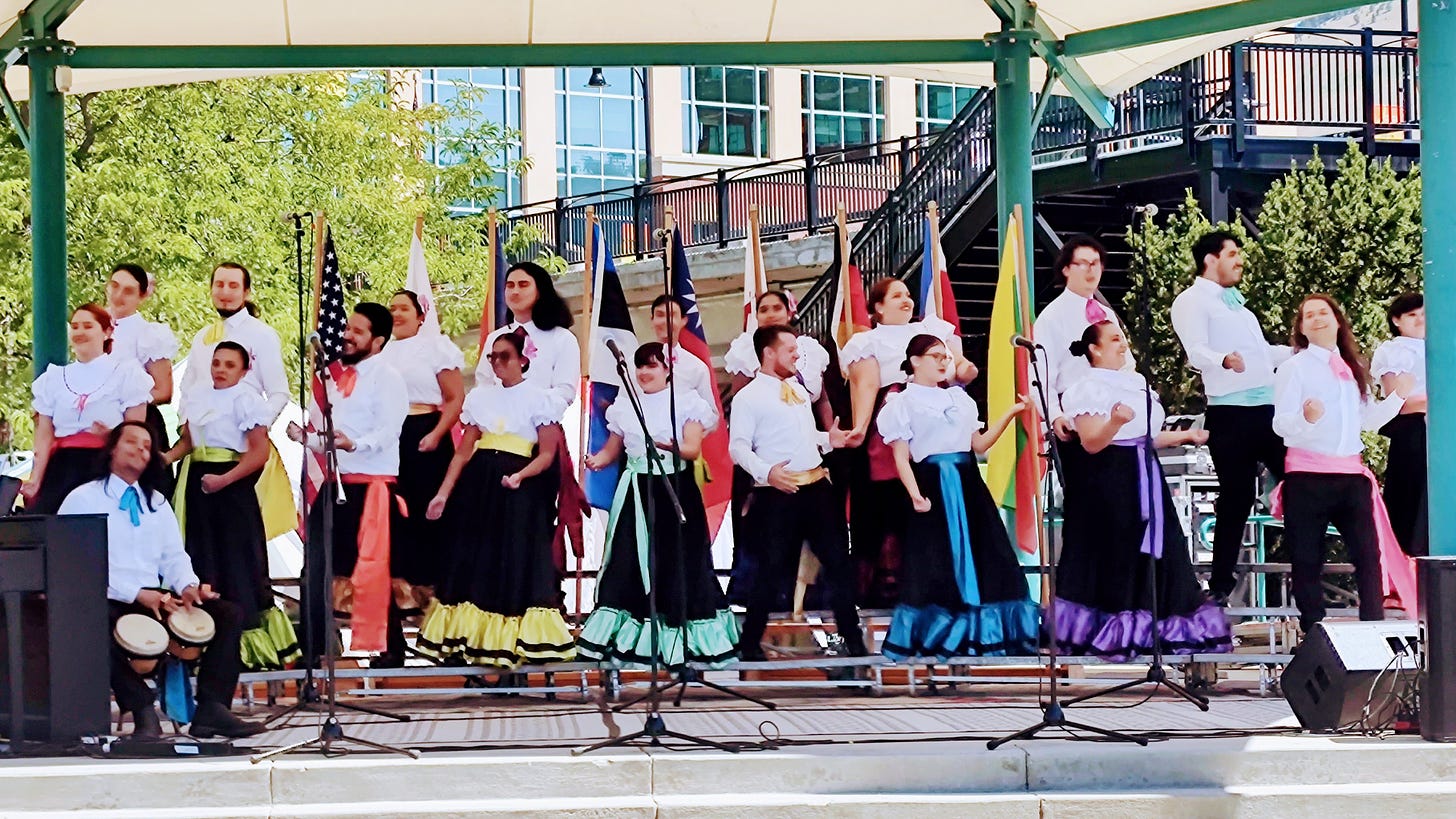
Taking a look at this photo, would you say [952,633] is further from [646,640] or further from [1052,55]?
[1052,55]

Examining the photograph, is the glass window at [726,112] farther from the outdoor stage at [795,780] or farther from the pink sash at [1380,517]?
the outdoor stage at [795,780]

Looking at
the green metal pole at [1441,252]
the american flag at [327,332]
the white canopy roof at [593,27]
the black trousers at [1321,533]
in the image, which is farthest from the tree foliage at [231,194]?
the green metal pole at [1441,252]

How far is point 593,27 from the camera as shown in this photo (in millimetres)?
13320

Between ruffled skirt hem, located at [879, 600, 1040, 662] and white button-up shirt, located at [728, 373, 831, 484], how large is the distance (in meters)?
0.96

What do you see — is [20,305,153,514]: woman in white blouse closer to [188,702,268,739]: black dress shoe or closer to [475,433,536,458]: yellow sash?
[188,702,268,739]: black dress shoe

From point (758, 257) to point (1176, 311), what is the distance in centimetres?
272


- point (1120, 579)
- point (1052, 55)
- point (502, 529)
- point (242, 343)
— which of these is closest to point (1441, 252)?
point (1120, 579)

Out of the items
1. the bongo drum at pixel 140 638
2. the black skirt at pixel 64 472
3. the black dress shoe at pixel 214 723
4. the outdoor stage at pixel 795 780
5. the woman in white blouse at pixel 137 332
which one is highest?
the woman in white blouse at pixel 137 332

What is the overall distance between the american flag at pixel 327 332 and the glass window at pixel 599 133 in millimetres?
31693

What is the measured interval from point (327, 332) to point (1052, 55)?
15.5 feet

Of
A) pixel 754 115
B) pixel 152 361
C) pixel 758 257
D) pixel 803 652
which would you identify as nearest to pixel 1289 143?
pixel 758 257

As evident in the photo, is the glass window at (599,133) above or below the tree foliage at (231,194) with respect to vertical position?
above

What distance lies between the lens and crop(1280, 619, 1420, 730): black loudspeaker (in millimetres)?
9883

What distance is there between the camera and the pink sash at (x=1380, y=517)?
37.8 feet
